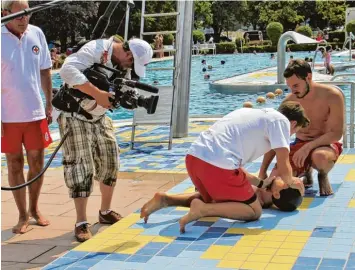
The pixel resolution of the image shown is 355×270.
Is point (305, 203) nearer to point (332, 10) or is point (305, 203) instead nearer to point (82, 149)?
point (82, 149)

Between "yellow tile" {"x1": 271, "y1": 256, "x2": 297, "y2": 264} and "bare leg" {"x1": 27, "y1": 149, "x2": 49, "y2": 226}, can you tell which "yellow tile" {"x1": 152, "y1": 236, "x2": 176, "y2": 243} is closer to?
"yellow tile" {"x1": 271, "y1": 256, "x2": 297, "y2": 264}

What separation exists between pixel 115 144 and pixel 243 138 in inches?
43.3

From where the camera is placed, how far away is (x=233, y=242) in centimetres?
404

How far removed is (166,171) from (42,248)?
8.35 feet

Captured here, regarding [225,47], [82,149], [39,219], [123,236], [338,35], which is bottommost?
[39,219]

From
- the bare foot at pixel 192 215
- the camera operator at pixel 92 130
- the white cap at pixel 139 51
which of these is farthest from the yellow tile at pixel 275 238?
the white cap at pixel 139 51

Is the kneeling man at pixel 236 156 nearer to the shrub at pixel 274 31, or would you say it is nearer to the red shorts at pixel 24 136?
the red shorts at pixel 24 136

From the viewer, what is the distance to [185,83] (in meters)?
8.69

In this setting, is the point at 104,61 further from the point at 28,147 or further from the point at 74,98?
the point at 28,147

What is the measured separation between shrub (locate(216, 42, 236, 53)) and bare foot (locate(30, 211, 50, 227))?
3487cm

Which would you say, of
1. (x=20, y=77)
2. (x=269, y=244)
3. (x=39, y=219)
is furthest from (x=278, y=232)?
(x=20, y=77)

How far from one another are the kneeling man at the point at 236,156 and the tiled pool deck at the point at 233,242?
145 mm

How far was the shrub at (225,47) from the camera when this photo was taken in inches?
1553

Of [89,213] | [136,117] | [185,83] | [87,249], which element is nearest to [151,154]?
[136,117]
